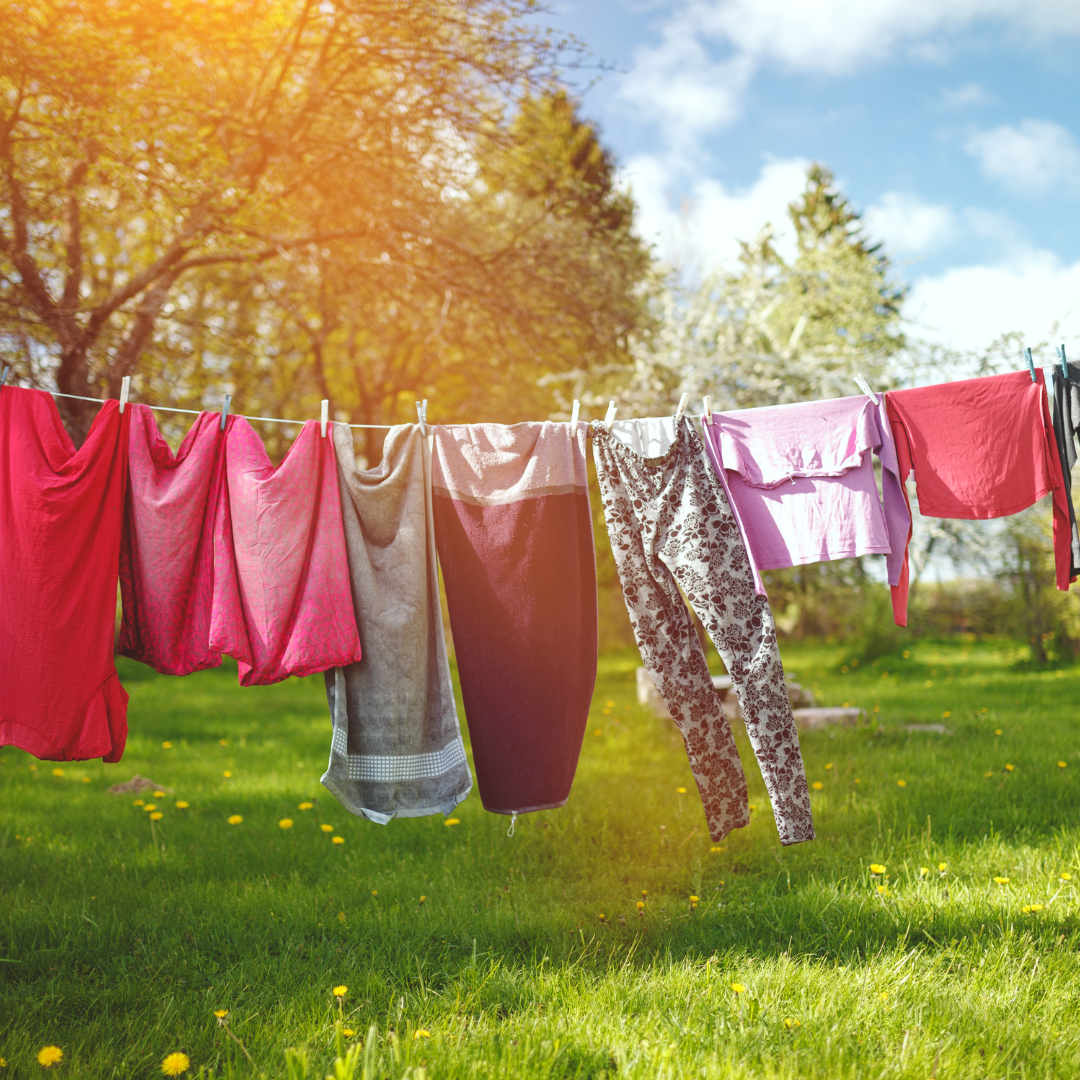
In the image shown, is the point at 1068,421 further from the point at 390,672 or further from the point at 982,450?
the point at 390,672

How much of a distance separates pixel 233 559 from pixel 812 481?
6.36 feet

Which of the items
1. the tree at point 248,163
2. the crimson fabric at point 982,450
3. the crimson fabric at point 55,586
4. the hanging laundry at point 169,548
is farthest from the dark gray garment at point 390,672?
the tree at point 248,163

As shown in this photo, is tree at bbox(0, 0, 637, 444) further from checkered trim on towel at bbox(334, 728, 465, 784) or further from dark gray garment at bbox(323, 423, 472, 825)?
checkered trim on towel at bbox(334, 728, 465, 784)

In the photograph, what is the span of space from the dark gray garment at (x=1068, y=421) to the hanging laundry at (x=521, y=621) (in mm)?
1653

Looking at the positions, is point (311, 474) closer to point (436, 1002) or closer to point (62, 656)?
point (62, 656)

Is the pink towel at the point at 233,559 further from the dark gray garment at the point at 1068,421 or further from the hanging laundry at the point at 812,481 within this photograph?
the dark gray garment at the point at 1068,421

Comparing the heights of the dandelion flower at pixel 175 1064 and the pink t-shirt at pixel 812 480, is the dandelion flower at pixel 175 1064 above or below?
below

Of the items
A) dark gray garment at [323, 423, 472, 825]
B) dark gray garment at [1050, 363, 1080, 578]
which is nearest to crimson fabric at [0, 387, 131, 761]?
dark gray garment at [323, 423, 472, 825]

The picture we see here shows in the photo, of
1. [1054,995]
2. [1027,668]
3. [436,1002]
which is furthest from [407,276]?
[1027,668]

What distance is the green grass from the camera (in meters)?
2.20

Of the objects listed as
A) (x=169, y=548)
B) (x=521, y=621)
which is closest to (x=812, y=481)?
(x=521, y=621)

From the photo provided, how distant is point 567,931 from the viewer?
2.93 meters

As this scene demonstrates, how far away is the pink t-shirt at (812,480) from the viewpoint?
9.18ft

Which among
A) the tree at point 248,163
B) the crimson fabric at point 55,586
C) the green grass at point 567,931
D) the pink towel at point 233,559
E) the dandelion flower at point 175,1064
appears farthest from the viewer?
the tree at point 248,163
